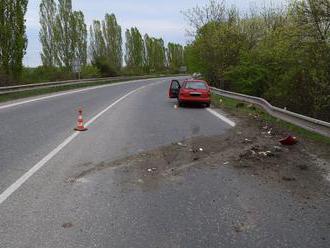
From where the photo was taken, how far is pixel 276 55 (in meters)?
29.4

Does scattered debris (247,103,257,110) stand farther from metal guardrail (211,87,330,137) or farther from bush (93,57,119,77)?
bush (93,57,119,77)

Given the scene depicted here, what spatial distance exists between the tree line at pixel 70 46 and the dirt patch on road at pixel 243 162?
78.6ft

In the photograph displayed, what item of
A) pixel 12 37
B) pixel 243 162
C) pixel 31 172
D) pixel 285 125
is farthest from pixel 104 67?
pixel 31 172

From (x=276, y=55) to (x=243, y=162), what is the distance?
2250 cm

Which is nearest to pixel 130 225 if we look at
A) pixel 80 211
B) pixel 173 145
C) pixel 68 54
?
pixel 80 211

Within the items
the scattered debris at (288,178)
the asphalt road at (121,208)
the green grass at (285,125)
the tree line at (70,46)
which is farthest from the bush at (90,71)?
the scattered debris at (288,178)

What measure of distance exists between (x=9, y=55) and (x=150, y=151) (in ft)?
87.4

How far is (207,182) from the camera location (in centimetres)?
691

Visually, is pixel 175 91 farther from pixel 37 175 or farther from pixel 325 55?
pixel 37 175

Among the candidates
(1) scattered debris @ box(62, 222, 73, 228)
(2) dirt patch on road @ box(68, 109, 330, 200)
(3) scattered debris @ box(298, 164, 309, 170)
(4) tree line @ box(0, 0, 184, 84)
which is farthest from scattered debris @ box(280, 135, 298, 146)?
(4) tree line @ box(0, 0, 184, 84)

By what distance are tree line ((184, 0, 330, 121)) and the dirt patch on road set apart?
358 inches

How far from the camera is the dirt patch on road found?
704 centimetres

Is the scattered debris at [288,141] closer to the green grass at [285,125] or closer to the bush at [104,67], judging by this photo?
the green grass at [285,125]

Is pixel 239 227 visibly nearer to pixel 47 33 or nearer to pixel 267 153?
pixel 267 153
